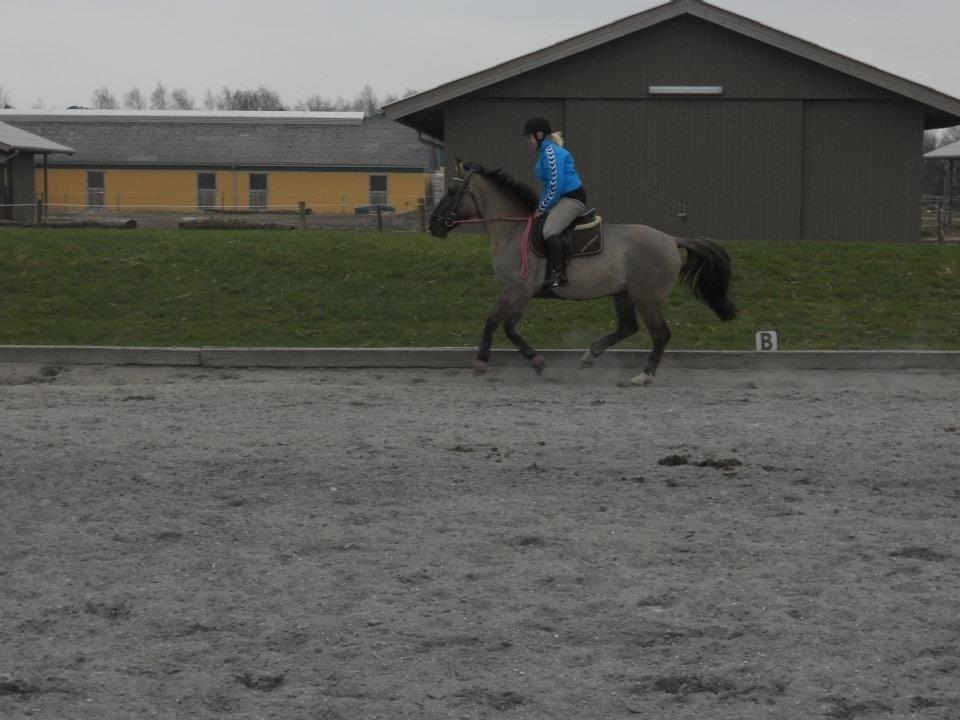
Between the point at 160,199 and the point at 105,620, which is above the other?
the point at 160,199

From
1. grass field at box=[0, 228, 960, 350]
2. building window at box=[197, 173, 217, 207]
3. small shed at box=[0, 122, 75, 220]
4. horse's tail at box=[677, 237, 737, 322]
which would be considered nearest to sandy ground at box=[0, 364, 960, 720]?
horse's tail at box=[677, 237, 737, 322]

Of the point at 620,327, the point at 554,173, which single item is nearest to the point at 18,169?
the point at 620,327

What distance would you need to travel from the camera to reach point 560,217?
497 inches

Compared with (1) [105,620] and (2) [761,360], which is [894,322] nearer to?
(2) [761,360]

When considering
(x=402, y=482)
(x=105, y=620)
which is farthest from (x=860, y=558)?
(x=105, y=620)

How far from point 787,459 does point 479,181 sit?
5.51 metres

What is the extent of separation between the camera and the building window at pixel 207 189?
182 feet

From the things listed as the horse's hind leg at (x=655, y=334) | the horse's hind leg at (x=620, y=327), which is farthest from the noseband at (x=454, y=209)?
the horse's hind leg at (x=655, y=334)

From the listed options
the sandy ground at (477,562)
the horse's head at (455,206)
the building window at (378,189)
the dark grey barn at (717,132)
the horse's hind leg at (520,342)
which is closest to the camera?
the sandy ground at (477,562)

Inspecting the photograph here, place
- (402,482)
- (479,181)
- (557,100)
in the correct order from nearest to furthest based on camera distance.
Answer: (402,482) < (479,181) < (557,100)

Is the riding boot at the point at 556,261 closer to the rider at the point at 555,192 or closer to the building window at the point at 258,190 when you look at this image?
the rider at the point at 555,192

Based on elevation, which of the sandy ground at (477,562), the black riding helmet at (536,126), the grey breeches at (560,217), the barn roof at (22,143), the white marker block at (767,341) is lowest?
the sandy ground at (477,562)

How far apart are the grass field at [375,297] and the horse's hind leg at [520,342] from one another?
68.1 inches

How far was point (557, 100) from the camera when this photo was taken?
26422 mm
